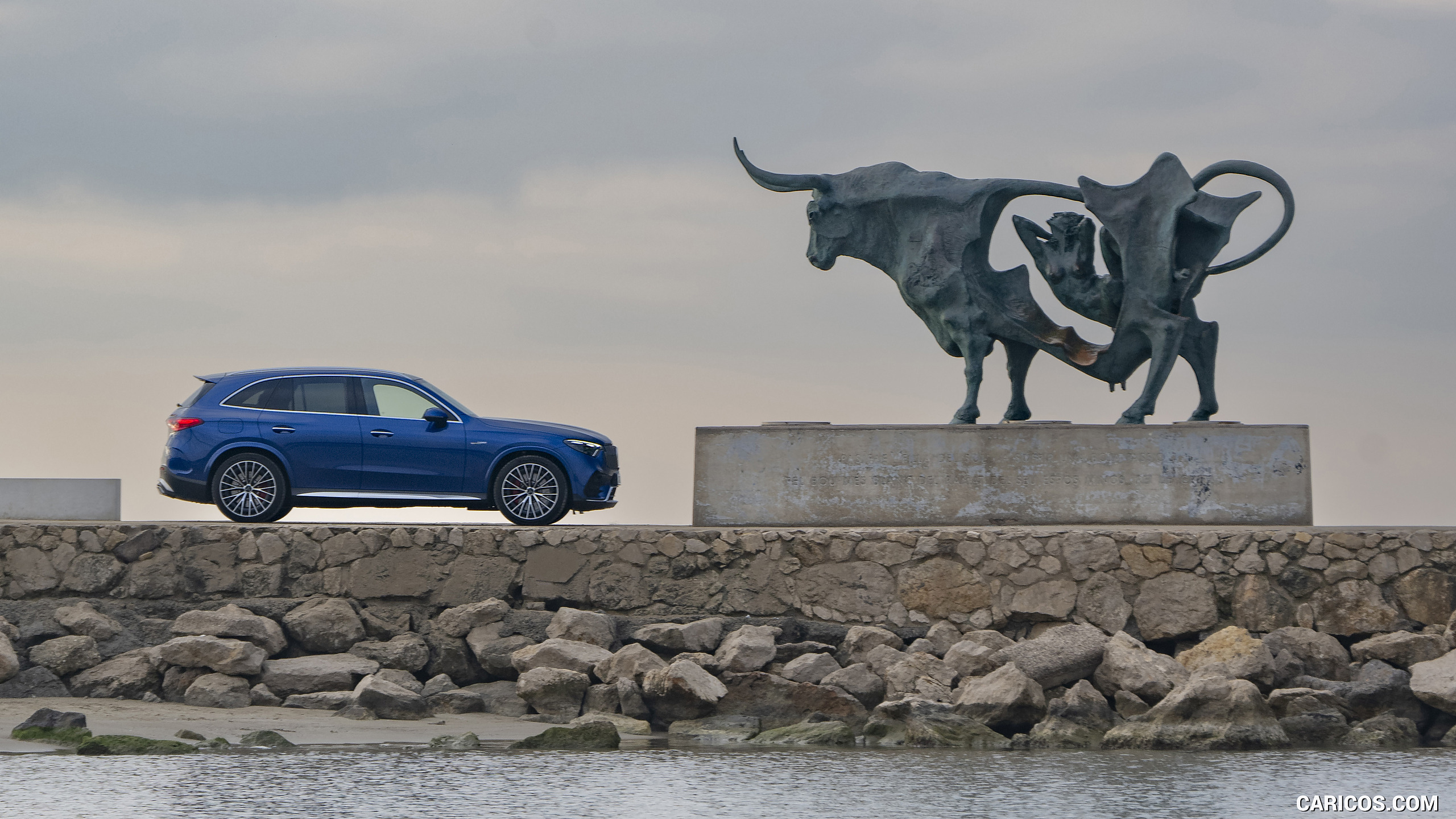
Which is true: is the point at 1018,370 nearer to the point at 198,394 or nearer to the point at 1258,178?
the point at 1258,178

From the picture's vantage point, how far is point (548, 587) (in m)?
14.6

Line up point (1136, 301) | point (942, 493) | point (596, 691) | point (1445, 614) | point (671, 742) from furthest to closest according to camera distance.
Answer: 1. point (1136, 301)
2. point (942, 493)
3. point (1445, 614)
4. point (596, 691)
5. point (671, 742)

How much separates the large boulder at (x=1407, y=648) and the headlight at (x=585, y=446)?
698cm

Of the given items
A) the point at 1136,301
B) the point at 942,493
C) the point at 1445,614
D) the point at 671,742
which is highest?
the point at 1136,301

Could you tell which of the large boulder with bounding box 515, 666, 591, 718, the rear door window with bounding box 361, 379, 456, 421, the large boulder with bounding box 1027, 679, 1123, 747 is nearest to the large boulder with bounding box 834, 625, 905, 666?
the large boulder with bounding box 1027, 679, 1123, 747

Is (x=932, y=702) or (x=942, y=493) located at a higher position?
(x=942, y=493)

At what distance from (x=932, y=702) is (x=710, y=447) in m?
4.90

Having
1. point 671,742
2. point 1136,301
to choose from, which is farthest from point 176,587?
point 1136,301

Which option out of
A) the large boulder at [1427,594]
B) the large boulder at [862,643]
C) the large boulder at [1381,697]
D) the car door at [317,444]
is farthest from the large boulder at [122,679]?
the large boulder at [1427,594]

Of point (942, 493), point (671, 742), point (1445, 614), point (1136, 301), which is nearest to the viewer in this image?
point (671, 742)

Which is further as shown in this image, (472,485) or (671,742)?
(472,485)

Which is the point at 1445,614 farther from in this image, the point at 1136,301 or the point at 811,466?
the point at 811,466

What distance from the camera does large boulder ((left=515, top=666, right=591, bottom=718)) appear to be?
12.9 metres

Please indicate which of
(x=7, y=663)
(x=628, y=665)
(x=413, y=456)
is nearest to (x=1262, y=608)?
(x=628, y=665)
